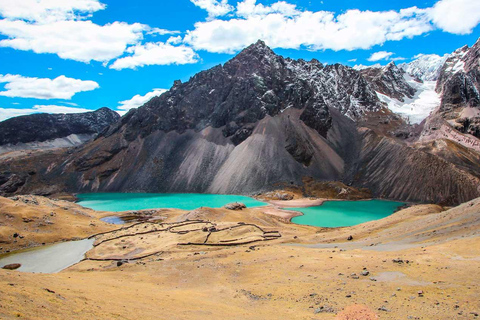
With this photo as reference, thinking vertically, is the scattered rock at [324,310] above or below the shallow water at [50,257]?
above

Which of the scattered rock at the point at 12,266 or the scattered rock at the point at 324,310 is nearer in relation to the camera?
the scattered rock at the point at 324,310

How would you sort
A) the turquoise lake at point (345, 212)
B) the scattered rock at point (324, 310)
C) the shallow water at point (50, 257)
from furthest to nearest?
the turquoise lake at point (345, 212)
the shallow water at point (50, 257)
the scattered rock at point (324, 310)

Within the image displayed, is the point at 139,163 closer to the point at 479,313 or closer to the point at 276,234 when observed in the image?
the point at 276,234

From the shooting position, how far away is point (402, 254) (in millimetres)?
28469

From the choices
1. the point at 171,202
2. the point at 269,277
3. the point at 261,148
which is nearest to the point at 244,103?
the point at 261,148

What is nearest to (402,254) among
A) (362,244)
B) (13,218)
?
(362,244)

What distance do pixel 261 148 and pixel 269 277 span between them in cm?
12846

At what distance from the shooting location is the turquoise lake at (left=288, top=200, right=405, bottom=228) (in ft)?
277

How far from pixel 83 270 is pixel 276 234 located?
1011 inches

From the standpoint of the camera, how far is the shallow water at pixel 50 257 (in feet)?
134

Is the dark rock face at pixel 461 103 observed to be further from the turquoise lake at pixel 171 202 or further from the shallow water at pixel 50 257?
the shallow water at pixel 50 257

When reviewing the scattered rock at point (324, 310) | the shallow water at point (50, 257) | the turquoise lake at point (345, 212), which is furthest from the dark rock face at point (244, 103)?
the scattered rock at point (324, 310)

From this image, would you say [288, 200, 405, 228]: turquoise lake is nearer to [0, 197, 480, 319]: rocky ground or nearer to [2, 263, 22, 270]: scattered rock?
[0, 197, 480, 319]: rocky ground

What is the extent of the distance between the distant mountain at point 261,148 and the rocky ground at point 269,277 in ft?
296
